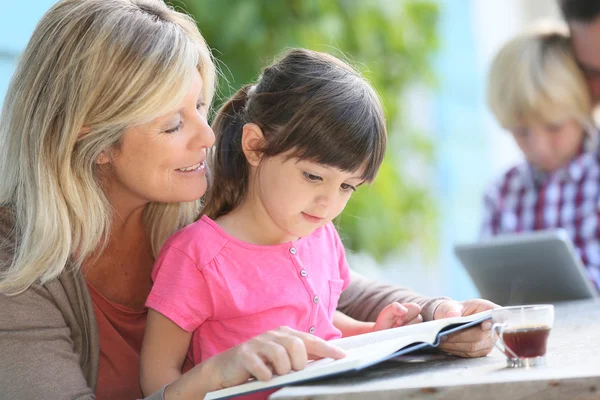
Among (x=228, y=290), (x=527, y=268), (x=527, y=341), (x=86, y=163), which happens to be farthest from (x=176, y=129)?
(x=527, y=268)

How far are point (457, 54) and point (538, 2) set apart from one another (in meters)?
0.51

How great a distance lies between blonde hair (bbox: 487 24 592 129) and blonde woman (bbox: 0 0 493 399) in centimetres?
174

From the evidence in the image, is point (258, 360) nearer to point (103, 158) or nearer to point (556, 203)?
point (103, 158)

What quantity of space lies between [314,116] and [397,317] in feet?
1.15

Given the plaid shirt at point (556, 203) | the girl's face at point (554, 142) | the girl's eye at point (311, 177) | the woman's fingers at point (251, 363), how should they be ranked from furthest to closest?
the girl's face at point (554, 142) < the plaid shirt at point (556, 203) < the girl's eye at point (311, 177) < the woman's fingers at point (251, 363)

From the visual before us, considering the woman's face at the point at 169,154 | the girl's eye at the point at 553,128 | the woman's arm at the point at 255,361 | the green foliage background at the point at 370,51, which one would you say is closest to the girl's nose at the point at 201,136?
the woman's face at the point at 169,154

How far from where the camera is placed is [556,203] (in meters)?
3.02

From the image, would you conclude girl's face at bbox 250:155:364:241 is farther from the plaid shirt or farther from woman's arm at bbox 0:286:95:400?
the plaid shirt

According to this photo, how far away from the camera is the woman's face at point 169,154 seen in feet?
4.55

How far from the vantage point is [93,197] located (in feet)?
4.52

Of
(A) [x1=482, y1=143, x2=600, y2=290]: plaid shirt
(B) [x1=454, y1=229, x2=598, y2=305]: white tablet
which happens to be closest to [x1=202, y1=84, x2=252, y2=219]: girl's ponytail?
(B) [x1=454, y1=229, x2=598, y2=305]: white tablet

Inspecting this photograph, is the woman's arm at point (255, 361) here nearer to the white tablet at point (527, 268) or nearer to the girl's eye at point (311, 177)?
the girl's eye at point (311, 177)

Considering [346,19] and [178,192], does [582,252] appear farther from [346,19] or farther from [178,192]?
[178,192]

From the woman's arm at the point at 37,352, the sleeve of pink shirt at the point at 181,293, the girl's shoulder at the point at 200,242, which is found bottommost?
the woman's arm at the point at 37,352
